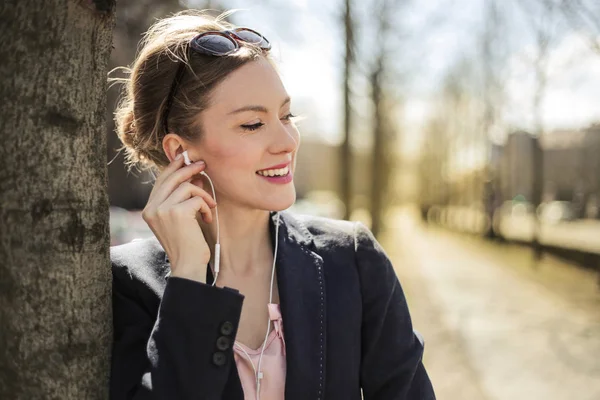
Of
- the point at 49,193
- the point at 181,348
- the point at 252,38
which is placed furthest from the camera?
the point at 252,38

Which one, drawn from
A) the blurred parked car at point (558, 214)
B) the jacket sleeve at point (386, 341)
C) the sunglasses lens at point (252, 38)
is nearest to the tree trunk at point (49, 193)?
the sunglasses lens at point (252, 38)

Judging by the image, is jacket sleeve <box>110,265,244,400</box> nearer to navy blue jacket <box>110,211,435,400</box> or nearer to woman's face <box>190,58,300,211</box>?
navy blue jacket <box>110,211,435,400</box>

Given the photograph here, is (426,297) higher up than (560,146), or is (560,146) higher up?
(560,146)

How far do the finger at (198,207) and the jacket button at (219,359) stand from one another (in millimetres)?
430

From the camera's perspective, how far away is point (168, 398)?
1647 mm

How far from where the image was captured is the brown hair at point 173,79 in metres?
1.96

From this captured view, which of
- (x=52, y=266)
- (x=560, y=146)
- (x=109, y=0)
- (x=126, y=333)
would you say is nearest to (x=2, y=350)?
(x=52, y=266)

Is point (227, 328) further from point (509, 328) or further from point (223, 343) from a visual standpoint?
point (509, 328)

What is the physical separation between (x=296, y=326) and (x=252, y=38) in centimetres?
96

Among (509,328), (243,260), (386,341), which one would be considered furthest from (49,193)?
(509,328)

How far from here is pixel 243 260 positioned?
210cm

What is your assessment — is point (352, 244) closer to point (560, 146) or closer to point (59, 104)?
point (59, 104)

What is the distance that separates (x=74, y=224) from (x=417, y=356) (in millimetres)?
1082

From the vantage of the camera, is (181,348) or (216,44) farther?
(216,44)
